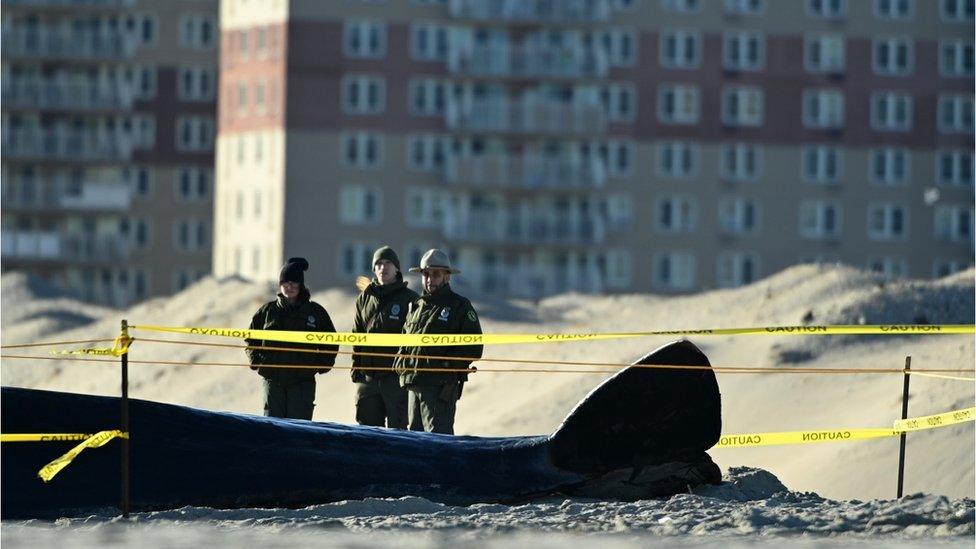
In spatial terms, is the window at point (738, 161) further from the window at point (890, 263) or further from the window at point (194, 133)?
the window at point (194, 133)

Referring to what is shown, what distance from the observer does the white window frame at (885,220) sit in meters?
77.8

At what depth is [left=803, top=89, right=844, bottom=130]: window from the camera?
7738 cm

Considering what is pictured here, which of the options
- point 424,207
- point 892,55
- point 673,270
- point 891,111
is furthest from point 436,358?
point 891,111

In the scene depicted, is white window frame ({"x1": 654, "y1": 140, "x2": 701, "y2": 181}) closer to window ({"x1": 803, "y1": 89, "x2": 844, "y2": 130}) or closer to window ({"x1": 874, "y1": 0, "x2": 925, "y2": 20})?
window ({"x1": 803, "y1": 89, "x2": 844, "y2": 130})

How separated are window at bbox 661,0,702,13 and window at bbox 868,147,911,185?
8908 mm

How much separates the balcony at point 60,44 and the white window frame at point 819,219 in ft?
95.1

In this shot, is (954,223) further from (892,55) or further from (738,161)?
(738,161)

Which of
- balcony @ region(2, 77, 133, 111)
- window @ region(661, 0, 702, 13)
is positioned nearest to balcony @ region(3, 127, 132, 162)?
balcony @ region(2, 77, 133, 111)

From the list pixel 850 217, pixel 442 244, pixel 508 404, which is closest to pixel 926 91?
pixel 850 217

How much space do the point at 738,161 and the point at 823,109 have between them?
3.96 meters

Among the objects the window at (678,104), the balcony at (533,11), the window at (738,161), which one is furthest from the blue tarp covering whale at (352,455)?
the window at (738,161)

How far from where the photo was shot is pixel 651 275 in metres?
76.5

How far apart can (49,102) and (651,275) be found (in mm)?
26411

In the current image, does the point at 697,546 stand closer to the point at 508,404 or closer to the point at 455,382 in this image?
the point at 455,382
